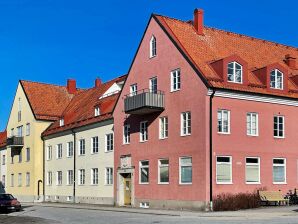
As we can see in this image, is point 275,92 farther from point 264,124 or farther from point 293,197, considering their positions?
point 293,197

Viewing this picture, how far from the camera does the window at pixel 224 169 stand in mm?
32812

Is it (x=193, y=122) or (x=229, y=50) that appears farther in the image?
(x=229, y=50)

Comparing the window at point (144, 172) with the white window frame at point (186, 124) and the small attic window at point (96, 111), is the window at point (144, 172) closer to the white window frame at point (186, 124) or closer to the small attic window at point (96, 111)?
the white window frame at point (186, 124)

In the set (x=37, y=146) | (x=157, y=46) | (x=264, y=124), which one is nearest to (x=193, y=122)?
(x=264, y=124)

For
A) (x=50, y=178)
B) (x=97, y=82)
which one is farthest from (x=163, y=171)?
(x=97, y=82)

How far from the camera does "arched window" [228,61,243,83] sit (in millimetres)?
34406

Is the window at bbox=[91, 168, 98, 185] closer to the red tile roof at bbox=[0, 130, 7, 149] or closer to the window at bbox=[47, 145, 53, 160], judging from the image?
the window at bbox=[47, 145, 53, 160]

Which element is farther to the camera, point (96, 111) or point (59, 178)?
point (59, 178)

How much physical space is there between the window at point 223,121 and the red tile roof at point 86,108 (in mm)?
12807

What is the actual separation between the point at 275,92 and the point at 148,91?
29.4ft

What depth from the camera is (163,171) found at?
36.6 metres

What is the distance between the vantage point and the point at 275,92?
35719 mm

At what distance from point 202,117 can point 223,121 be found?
4.93ft

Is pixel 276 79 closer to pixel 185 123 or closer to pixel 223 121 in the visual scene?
pixel 223 121
